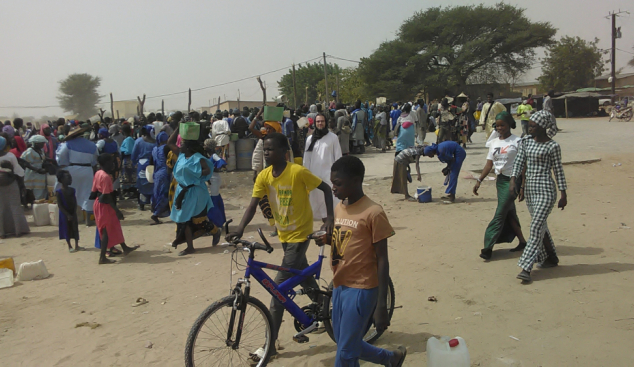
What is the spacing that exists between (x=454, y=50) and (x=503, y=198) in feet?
144

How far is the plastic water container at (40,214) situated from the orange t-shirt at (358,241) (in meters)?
8.30

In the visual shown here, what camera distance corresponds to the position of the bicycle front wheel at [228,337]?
11.1 ft

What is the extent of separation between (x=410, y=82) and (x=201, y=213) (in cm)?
4310

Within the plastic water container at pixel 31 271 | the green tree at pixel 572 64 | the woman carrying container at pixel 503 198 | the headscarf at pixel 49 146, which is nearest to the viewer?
the woman carrying container at pixel 503 198

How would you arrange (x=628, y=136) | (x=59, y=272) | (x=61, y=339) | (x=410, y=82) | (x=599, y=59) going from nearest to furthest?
(x=61, y=339) → (x=59, y=272) → (x=628, y=136) → (x=410, y=82) → (x=599, y=59)

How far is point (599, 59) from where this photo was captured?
174ft

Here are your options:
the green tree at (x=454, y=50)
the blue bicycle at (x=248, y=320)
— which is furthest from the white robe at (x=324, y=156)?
the green tree at (x=454, y=50)

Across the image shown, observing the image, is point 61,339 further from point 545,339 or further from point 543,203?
point 543,203

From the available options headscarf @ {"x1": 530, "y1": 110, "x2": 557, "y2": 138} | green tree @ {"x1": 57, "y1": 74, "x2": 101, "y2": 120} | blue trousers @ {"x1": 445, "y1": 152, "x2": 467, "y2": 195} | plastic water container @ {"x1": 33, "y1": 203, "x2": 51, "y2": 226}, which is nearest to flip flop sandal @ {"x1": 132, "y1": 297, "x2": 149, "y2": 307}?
headscarf @ {"x1": 530, "y1": 110, "x2": 557, "y2": 138}

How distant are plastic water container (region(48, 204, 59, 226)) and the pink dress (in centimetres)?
320

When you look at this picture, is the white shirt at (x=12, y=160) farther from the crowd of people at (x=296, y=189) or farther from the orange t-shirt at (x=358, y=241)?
the orange t-shirt at (x=358, y=241)

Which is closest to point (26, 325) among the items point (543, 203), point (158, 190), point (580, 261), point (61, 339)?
point (61, 339)

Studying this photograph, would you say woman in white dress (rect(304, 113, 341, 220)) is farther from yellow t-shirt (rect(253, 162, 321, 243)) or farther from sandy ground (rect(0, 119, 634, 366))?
yellow t-shirt (rect(253, 162, 321, 243))

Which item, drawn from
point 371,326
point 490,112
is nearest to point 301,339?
point 371,326
